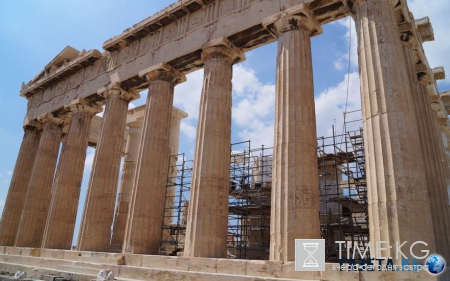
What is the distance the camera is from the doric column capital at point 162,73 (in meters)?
19.1

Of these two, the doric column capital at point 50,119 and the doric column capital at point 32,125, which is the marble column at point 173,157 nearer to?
the doric column capital at point 50,119

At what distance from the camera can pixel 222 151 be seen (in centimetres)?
1509

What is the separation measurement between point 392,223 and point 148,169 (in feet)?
38.1

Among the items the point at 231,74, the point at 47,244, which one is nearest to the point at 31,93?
the point at 47,244

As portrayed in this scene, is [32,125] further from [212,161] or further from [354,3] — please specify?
[354,3]

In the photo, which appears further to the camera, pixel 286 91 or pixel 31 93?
pixel 31 93

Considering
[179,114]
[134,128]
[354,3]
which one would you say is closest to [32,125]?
[134,128]

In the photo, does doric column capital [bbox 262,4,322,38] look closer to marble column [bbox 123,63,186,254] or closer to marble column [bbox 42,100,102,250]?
marble column [bbox 123,63,186,254]

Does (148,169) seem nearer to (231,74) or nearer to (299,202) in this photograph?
(231,74)

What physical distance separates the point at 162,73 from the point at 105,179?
22.5 ft

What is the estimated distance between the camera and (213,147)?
15.0 meters

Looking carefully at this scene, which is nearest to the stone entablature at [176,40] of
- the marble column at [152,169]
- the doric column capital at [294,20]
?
the doric column capital at [294,20]

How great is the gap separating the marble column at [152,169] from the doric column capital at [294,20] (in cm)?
697

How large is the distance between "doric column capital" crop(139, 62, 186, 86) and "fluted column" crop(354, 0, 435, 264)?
10424 millimetres
